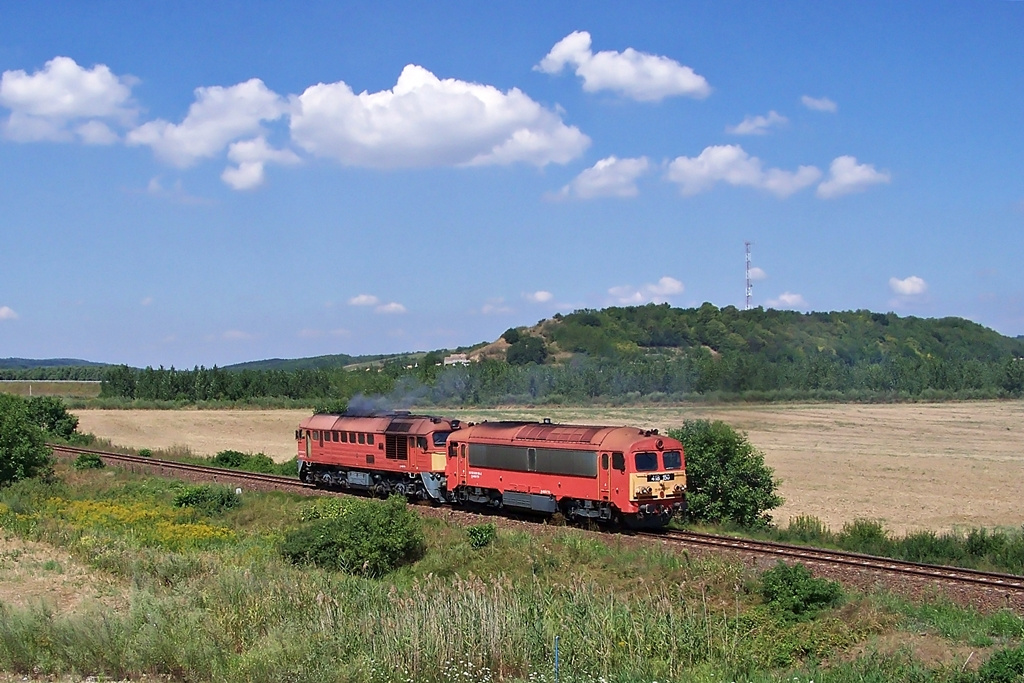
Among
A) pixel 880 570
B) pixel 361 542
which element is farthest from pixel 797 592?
pixel 361 542

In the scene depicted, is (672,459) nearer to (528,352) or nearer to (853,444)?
(853,444)

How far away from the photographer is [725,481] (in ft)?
98.3

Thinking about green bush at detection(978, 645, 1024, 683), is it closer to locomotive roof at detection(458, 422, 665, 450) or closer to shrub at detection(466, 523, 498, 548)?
locomotive roof at detection(458, 422, 665, 450)

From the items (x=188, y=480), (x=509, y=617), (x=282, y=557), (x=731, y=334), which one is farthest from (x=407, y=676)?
(x=731, y=334)

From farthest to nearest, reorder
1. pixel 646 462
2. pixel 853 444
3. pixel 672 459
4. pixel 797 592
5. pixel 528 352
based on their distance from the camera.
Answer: pixel 528 352
pixel 853 444
pixel 672 459
pixel 646 462
pixel 797 592

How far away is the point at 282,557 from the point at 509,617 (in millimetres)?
11034

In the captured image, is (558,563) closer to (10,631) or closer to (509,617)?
(509,617)

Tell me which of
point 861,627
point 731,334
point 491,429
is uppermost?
point 731,334

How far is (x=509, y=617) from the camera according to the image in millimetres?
15445

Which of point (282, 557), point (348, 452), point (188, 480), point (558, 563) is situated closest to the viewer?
point (558, 563)

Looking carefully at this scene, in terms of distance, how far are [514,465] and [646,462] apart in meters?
5.09

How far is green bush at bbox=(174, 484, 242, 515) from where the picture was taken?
1364 inches

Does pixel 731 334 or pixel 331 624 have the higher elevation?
pixel 731 334

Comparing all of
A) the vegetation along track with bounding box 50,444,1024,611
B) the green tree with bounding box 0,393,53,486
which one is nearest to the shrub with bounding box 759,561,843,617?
the vegetation along track with bounding box 50,444,1024,611
